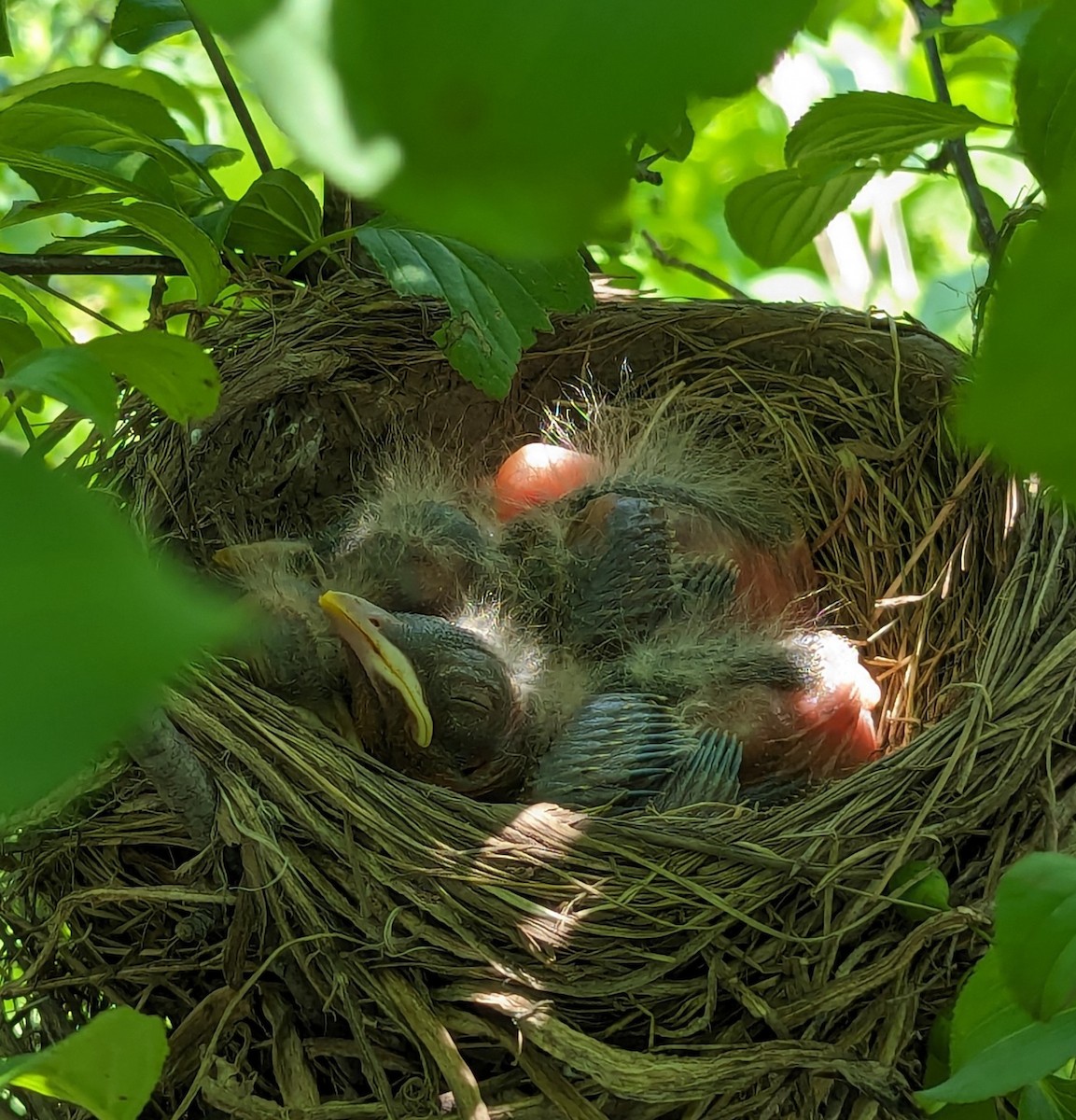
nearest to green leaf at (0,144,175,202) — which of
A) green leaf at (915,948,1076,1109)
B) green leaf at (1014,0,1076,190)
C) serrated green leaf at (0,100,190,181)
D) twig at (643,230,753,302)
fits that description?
serrated green leaf at (0,100,190,181)

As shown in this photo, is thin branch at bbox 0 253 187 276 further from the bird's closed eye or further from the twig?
the twig

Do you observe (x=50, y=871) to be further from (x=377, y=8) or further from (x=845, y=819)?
(x=377, y=8)

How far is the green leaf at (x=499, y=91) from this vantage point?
4.5 inches

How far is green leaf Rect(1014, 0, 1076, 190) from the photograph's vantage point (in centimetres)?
18

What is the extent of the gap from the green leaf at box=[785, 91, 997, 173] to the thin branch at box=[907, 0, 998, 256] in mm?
204

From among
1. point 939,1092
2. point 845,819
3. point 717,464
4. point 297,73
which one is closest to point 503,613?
point 717,464

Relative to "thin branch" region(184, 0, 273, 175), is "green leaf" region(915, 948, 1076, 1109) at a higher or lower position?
lower

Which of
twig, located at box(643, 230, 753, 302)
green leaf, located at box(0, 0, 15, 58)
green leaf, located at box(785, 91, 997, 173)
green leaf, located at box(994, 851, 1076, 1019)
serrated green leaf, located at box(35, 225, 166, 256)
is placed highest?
green leaf, located at box(0, 0, 15, 58)

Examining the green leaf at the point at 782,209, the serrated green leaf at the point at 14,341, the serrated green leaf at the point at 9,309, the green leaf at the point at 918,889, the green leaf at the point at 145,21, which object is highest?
the green leaf at the point at 145,21

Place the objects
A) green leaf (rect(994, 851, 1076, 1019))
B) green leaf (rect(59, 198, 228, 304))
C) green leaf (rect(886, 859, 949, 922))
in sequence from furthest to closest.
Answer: green leaf (rect(886, 859, 949, 922)) → green leaf (rect(59, 198, 228, 304)) → green leaf (rect(994, 851, 1076, 1019))

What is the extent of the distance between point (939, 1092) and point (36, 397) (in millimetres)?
→ 763

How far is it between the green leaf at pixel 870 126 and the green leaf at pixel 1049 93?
0.34 m

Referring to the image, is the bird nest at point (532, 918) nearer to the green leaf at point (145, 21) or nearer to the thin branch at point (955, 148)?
the thin branch at point (955, 148)

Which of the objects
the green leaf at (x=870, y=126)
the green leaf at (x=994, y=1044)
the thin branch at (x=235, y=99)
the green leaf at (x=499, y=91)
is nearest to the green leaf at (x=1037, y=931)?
the green leaf at (x=994, y=1044)
